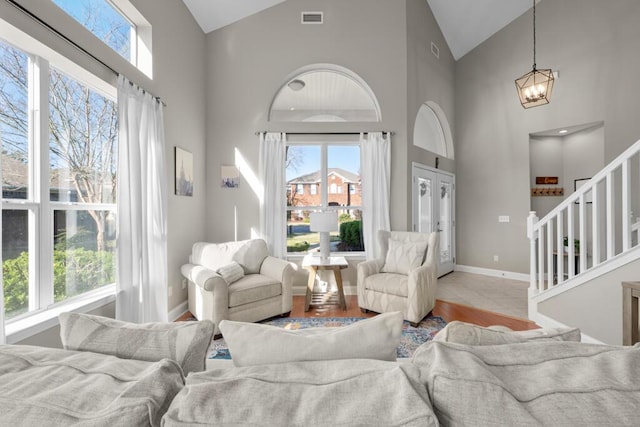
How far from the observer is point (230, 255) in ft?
11.1

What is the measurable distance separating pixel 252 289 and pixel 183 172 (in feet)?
5.33

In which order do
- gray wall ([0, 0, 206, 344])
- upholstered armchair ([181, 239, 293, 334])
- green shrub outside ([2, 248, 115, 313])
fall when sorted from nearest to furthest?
green shrub outside ([2, 248, 115, 313]) → gray wall ([0, 0, 206, 344]) → upholstered armchair ([181, 239, 293, 334])

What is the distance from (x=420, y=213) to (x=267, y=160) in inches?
102

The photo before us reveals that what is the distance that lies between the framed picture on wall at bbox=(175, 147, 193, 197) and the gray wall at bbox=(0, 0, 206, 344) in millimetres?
71

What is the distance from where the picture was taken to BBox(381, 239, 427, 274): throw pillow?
3.44 m

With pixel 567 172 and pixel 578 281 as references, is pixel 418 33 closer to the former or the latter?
pixel 567 172

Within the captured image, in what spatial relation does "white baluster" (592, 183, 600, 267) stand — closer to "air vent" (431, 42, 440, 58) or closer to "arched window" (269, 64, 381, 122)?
"arched window" (269, 64, 381, 122)

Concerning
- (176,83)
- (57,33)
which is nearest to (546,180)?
(176,83)

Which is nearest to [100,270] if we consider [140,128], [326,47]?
[140,128]

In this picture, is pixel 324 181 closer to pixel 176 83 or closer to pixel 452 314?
pixel 176 83

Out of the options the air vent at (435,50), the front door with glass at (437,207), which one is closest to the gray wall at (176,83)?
the front door with glass at (437,207)

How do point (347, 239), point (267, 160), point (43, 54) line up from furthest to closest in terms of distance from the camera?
point (347, 239) → point (267, 160) → point (43, 54)

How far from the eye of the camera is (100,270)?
8.55 feet

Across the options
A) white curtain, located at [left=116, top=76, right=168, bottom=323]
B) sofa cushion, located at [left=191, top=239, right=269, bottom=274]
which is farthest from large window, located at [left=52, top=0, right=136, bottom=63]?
sofa cushion, located at [left=191, top=239, right=269, bottom=274]
